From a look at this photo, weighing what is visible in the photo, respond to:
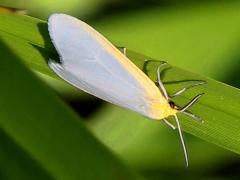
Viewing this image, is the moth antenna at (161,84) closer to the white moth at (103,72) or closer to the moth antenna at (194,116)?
the white moth at (103,72)

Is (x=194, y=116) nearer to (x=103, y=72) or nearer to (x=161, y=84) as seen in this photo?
(x=161, y=84)

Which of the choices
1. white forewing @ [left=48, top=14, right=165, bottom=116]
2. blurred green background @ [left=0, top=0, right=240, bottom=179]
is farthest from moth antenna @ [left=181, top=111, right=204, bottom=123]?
blurred green background @ [left=0, top=0, right=240, bottom=179]

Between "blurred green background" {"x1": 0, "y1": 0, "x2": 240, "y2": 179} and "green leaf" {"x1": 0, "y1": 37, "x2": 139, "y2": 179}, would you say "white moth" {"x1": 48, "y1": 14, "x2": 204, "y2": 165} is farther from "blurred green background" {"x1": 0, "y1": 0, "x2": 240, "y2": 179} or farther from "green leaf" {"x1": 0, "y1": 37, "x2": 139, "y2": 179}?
"blurred green background" {"x1": 0, "y1": 0, "x2": 240, "y2": 179}

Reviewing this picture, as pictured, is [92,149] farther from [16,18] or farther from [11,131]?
[16,18]

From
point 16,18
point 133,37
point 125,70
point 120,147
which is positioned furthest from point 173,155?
point 16,18

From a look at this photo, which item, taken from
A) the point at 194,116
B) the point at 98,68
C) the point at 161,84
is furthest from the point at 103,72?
the point at 194,116

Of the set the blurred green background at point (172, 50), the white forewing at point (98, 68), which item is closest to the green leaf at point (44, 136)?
the white forewing at point (98, 68)
